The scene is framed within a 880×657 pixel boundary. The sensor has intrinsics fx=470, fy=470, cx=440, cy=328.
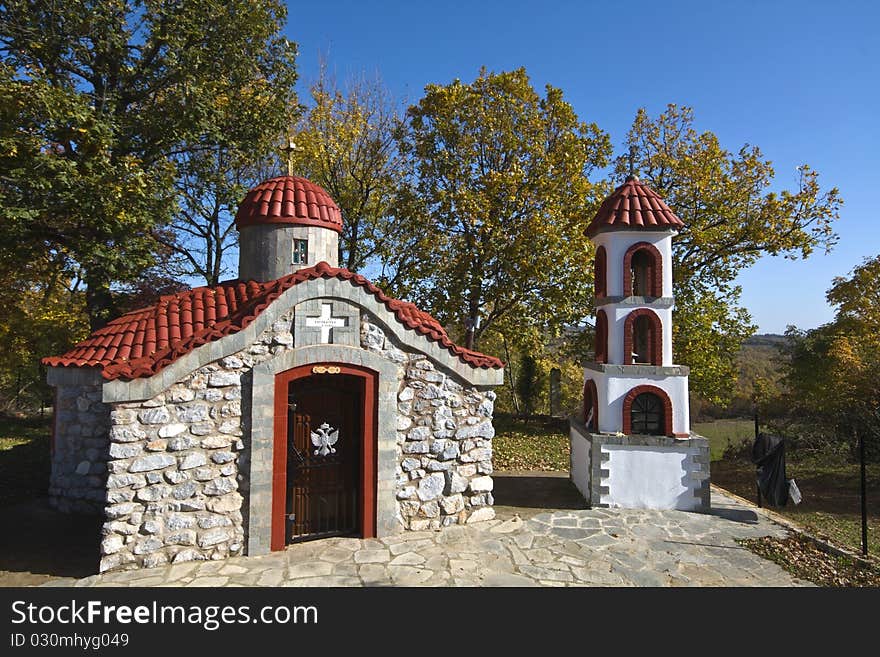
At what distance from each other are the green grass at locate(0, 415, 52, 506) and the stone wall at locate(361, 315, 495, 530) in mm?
7596

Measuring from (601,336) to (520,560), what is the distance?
4.87m

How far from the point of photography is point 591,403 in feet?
31.8

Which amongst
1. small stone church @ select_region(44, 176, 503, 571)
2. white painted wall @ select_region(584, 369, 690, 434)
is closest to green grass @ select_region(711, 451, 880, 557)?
white painted wall @ select_region(584, 369, 690, 434)

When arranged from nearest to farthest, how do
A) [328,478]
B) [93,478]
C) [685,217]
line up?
[328,478], [93,478], [685,217]

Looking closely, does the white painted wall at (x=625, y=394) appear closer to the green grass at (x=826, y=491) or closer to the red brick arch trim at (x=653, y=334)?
the red brick arch trim at (x=653, y=334)

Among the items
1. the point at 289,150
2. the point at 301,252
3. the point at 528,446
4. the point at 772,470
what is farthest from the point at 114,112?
the point at 772,470

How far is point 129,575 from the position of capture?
579cm

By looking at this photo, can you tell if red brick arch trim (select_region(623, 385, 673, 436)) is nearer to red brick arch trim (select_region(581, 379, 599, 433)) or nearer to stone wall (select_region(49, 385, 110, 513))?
red brick arch trim (select_region(581, 379, 599, 433))

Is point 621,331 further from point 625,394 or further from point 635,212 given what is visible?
point 635,212

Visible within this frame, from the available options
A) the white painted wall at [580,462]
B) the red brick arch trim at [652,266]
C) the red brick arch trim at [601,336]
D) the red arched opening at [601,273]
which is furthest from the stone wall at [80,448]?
the red brick arch trim at [652,266]

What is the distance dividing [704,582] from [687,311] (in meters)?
11.7

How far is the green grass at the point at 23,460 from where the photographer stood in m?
9.29
